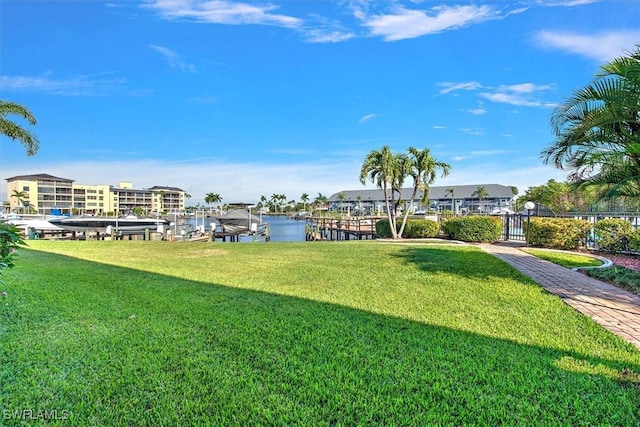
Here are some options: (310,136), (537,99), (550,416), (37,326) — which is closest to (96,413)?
(37,326)

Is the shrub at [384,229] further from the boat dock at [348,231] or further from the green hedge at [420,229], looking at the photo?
the boat dock at [348,231]

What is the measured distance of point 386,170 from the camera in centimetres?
1773

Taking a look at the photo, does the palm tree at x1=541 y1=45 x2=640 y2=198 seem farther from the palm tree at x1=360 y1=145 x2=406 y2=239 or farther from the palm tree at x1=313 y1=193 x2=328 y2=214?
the palm tree at x1=313 y1=193 x2=328 y2=214

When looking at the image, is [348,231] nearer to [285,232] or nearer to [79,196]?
[285,232]

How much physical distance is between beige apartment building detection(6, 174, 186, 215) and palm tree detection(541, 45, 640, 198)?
65007 mm

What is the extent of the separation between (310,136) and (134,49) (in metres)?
14.8

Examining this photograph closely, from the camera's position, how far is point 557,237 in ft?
36.7

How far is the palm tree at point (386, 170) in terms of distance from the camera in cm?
1767

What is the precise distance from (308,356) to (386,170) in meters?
15.7

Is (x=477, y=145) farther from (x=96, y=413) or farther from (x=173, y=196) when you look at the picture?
(x=173, y=196)

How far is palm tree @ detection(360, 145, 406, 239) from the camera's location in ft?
58.0

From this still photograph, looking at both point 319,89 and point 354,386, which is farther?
point 319,89

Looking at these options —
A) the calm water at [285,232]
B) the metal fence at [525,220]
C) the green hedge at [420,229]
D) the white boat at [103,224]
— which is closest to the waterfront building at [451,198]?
the calm water at [285,232]

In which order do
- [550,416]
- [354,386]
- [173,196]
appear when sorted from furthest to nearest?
[173,196]
[354,386]
[550,416]
